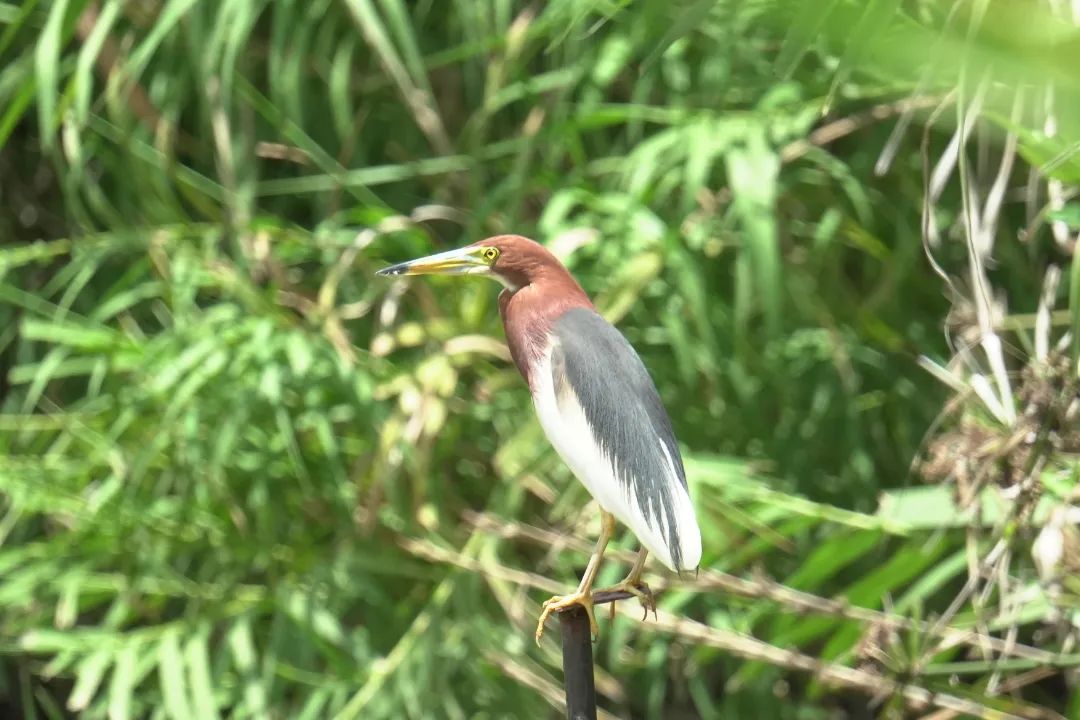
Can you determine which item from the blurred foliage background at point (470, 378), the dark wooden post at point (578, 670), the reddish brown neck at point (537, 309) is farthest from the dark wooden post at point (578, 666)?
the blurred foliage background at point (470, 378)

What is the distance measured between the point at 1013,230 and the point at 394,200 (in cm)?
81

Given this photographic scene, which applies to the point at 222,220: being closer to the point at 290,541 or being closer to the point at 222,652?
the point at 290,541

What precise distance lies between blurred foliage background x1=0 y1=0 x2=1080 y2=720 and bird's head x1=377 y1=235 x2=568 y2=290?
0.50 metres

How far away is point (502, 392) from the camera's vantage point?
167cm

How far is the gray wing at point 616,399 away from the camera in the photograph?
930 mm

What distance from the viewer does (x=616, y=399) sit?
0.95m

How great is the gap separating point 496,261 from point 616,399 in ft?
0.39

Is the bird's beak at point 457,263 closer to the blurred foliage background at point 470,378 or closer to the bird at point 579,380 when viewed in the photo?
the bird at point 579,380

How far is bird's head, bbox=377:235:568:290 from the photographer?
3.10 ft

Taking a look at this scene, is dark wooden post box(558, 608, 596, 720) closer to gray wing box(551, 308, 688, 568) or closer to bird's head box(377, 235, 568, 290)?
gray wing box(551, 308, 688, 568)

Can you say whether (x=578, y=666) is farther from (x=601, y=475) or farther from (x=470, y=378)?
(x=470, y=378)

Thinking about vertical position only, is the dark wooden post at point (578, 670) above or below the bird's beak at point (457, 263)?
below

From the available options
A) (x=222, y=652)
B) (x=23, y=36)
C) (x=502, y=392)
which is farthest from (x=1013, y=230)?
(x=23, y=36)

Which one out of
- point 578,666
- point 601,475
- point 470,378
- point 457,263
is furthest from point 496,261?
point 470,378
